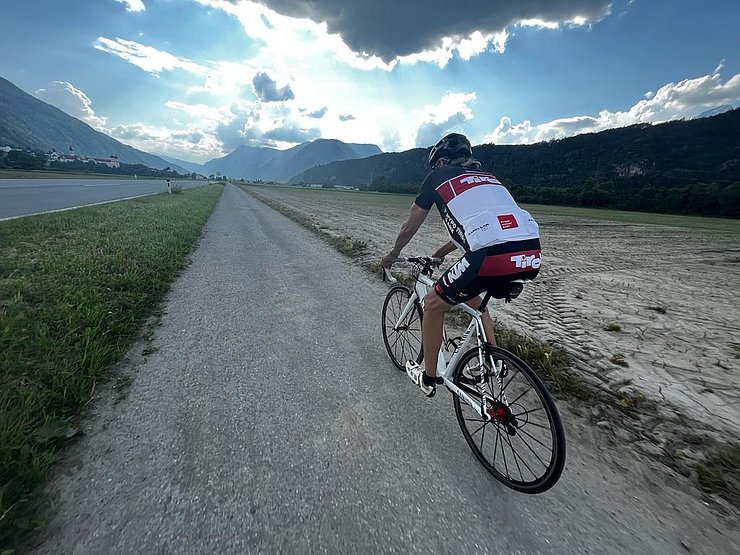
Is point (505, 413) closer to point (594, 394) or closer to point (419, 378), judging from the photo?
point (419, 378)

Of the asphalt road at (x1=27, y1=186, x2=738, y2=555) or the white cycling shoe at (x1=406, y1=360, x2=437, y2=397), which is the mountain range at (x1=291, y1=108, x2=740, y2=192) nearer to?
the white cycling shoe at (x1=406, y1=360, x2=437, y2=397)

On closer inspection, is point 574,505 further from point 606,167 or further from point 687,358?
point 606,167

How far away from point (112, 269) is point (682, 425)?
27.7ft

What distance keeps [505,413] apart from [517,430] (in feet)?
0.90

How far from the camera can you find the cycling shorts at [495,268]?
7.50 ft

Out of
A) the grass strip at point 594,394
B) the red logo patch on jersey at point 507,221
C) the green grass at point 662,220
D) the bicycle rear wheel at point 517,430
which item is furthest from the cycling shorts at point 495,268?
the green grass at point 662,220

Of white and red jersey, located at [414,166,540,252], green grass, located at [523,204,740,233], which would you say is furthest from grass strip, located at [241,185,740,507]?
green grass, located at [523,204,740,233]

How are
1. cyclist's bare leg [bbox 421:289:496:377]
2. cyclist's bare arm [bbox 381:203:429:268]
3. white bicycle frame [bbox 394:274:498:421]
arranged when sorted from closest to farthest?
white bicycle frame [bbox 394:274:498:421]
cyclist's bare leg [bbox 421:289:496:377]
cyclist's bare arm [bbox 381:203:429:268]

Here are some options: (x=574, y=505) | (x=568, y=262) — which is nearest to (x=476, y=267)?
(x=574, y=505)

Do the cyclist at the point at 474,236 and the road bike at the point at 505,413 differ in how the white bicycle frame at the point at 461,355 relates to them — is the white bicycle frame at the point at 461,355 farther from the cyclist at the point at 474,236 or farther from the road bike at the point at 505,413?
the cyclist at the point at 474,236

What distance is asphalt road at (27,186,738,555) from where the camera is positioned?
180 centimetres

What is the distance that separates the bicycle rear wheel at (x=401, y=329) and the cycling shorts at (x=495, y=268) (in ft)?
3.72

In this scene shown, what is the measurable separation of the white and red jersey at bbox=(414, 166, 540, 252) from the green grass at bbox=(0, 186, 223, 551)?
3189mm

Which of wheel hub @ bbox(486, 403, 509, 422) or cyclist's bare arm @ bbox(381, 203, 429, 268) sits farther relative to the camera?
cyclist's bare arm @ bbox(381, 203, 429, 268)
